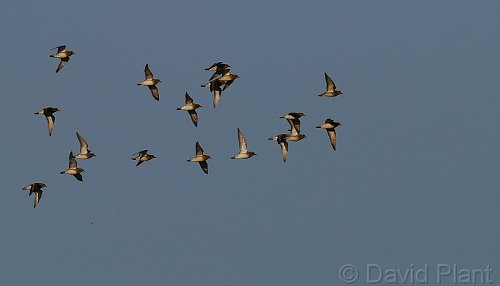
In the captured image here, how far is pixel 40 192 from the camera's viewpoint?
4515 inches

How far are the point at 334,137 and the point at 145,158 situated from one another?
35.0 feet

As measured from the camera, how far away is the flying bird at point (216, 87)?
4456 inches

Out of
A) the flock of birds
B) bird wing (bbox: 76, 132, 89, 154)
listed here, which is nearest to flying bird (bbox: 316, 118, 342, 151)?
the flock of birds

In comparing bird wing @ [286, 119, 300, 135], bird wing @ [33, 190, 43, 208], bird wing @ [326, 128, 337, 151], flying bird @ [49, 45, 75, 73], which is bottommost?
bird wing @ [33, 190, 43, 208]

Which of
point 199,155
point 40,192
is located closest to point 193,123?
point 199,155

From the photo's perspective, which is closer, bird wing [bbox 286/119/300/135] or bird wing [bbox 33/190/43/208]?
bird wing [bbox 33/190/43/208]

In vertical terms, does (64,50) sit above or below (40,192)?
above

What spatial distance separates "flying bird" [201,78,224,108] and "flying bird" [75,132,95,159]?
A: 744 cm

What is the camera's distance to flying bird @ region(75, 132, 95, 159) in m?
114

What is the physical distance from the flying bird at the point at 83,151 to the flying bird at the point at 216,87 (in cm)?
744

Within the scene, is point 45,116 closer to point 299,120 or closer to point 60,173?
point 60,173

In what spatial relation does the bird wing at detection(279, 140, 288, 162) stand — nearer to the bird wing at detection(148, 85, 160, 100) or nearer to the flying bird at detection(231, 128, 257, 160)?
the flying bird at detection(231, 128, 257, 160)

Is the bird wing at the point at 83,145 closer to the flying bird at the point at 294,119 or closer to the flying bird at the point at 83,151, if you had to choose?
the flying bird at the point at 83,151

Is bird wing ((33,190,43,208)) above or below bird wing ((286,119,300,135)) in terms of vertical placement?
below
